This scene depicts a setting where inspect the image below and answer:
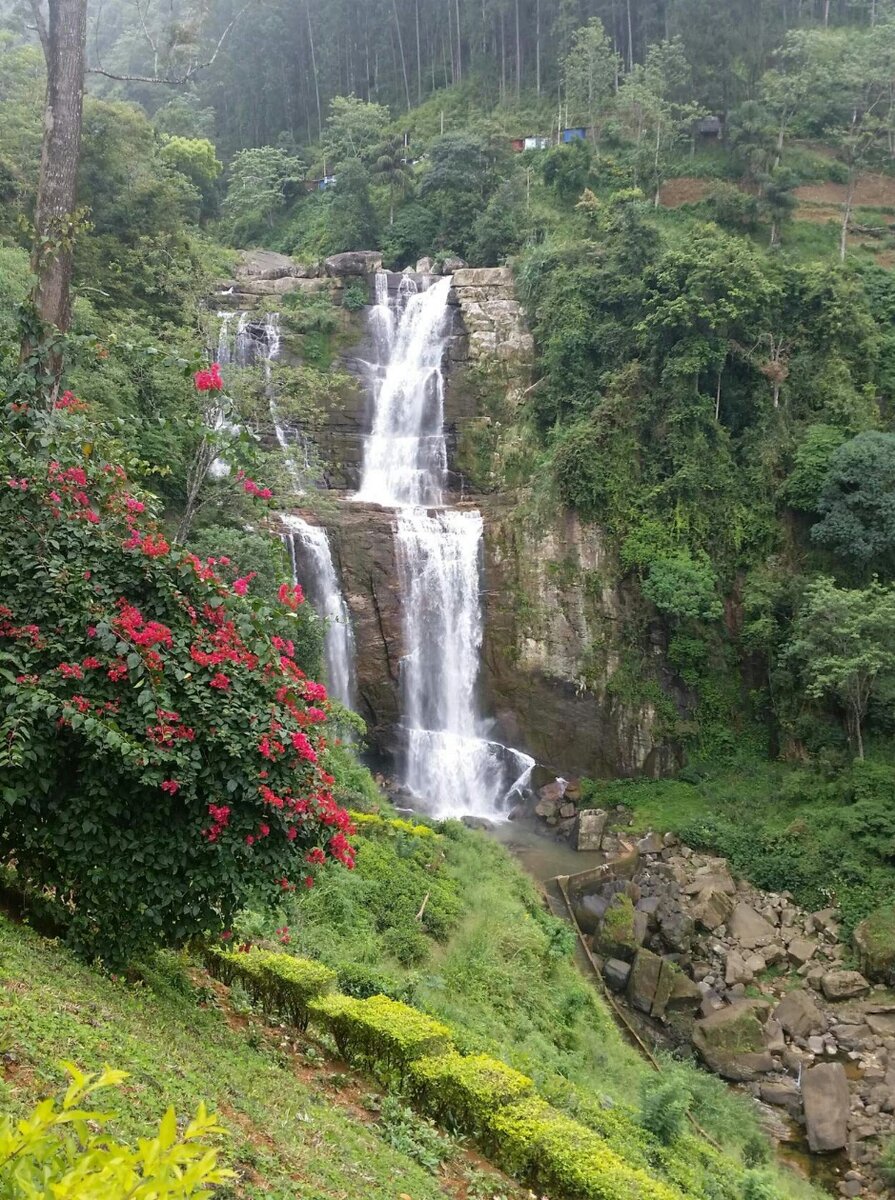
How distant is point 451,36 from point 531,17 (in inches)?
170

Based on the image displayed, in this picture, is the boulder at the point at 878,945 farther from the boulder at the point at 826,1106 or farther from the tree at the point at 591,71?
the tree at the point at 591,71

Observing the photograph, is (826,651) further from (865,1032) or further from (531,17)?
(531,17)

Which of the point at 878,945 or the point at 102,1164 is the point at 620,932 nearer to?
the point at 878,945

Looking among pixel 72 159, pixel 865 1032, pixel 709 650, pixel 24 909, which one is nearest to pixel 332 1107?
pixel 24 909

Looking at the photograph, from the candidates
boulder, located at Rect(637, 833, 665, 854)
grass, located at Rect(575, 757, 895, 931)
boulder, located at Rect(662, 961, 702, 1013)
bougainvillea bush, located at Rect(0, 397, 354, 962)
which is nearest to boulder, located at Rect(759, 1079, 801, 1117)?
boulder, located at Rect(662, 961, 702, 1013)

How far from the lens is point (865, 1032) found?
12.3m

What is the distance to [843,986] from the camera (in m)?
13.2

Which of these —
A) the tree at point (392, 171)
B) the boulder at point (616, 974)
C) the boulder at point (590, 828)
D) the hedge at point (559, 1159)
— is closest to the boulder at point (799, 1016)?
the boulder at point (616, 974)

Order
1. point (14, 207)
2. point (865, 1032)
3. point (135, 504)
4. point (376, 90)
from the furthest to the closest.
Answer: point (376, 90)
point (14, 207)
point (865, 1032)
point (135, 504)

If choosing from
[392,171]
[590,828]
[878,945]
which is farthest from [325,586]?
[392,171]

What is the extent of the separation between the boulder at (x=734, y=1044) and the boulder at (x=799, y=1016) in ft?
1.87

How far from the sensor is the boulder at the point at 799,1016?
12.4m

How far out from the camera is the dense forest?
4598 millimetres

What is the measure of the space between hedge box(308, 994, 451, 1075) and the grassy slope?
2.33 ft
